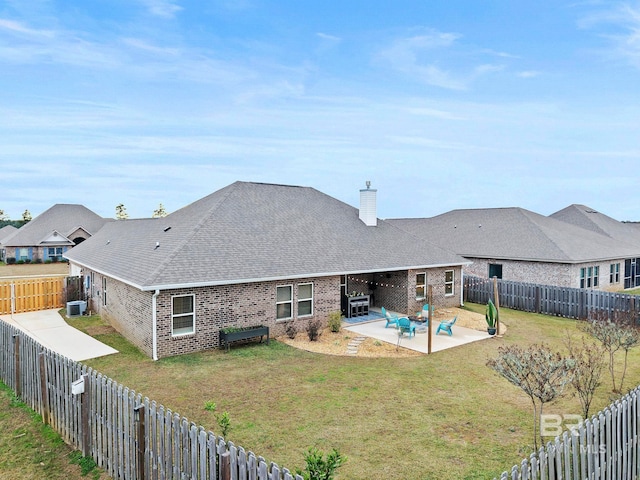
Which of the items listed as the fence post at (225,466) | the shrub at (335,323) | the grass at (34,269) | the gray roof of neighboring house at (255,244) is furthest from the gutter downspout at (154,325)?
the grass at (34,269)

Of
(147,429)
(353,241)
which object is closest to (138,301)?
(147,429)

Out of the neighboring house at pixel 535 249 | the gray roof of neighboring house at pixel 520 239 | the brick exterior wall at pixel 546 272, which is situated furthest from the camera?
the gray roof of neighboring house at pixel 520 239

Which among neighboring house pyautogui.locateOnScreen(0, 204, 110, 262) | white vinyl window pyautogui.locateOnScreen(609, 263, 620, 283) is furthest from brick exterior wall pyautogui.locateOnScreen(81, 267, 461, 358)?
neighboring house pyautogui.locateOnScreen(0, 204, 110, 262)

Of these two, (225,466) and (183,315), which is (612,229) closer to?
(183,315)

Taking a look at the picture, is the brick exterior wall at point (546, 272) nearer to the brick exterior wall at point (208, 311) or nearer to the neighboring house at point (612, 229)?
the neighboring house at point (612, 229)

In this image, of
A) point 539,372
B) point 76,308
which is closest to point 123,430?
point 539,372

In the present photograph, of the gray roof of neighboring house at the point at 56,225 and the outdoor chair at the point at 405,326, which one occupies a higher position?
the gray roof of neighboring house at the point at 56,225

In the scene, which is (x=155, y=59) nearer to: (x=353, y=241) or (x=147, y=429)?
(x=353, y=241)

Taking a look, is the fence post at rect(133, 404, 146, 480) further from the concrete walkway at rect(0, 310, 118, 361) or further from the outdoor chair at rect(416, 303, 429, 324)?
the outdoor chair at rect(416, 303, 429, 324)
